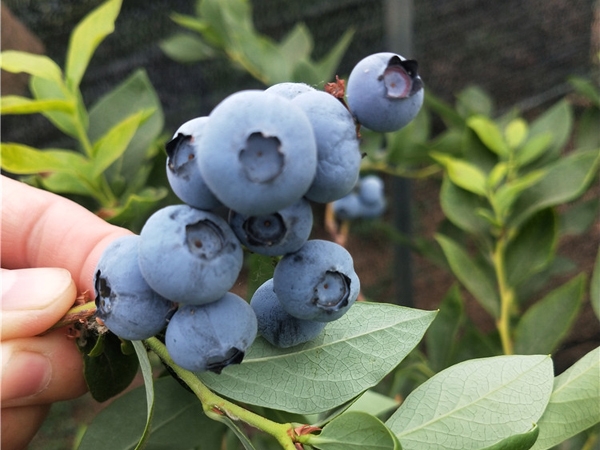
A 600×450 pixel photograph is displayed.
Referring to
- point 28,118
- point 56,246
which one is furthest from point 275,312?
point 28,118

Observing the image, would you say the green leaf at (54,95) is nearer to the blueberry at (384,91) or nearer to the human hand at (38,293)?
the human hand at (38,293)

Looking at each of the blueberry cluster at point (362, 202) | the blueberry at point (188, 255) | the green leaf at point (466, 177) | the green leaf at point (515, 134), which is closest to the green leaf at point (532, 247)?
the green leaf at point (466, 177)

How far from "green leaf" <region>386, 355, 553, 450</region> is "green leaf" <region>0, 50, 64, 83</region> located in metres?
0.77

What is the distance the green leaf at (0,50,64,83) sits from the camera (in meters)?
0.87

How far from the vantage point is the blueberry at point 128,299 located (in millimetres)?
453

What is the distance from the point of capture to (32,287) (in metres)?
0.64

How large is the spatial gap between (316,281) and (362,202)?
3.99 ft

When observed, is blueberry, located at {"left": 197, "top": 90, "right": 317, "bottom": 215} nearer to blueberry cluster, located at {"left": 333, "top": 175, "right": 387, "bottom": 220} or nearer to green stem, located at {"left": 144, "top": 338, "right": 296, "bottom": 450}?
green stem, located at {"left": 144, "top": 338, "right": 296, "bottom": 450}

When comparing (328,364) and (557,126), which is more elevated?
(557,126)

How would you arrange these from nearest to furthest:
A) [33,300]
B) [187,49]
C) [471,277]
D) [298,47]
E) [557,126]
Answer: [33,300], [471,277], [557,126], [298,47], [187,49]

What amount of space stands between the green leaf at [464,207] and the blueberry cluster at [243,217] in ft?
2.12

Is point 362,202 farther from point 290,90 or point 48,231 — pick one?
point 290,90

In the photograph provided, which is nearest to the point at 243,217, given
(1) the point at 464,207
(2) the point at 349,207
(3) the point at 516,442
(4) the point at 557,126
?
(3) the point at 516,442

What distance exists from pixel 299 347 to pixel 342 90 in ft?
0.88
